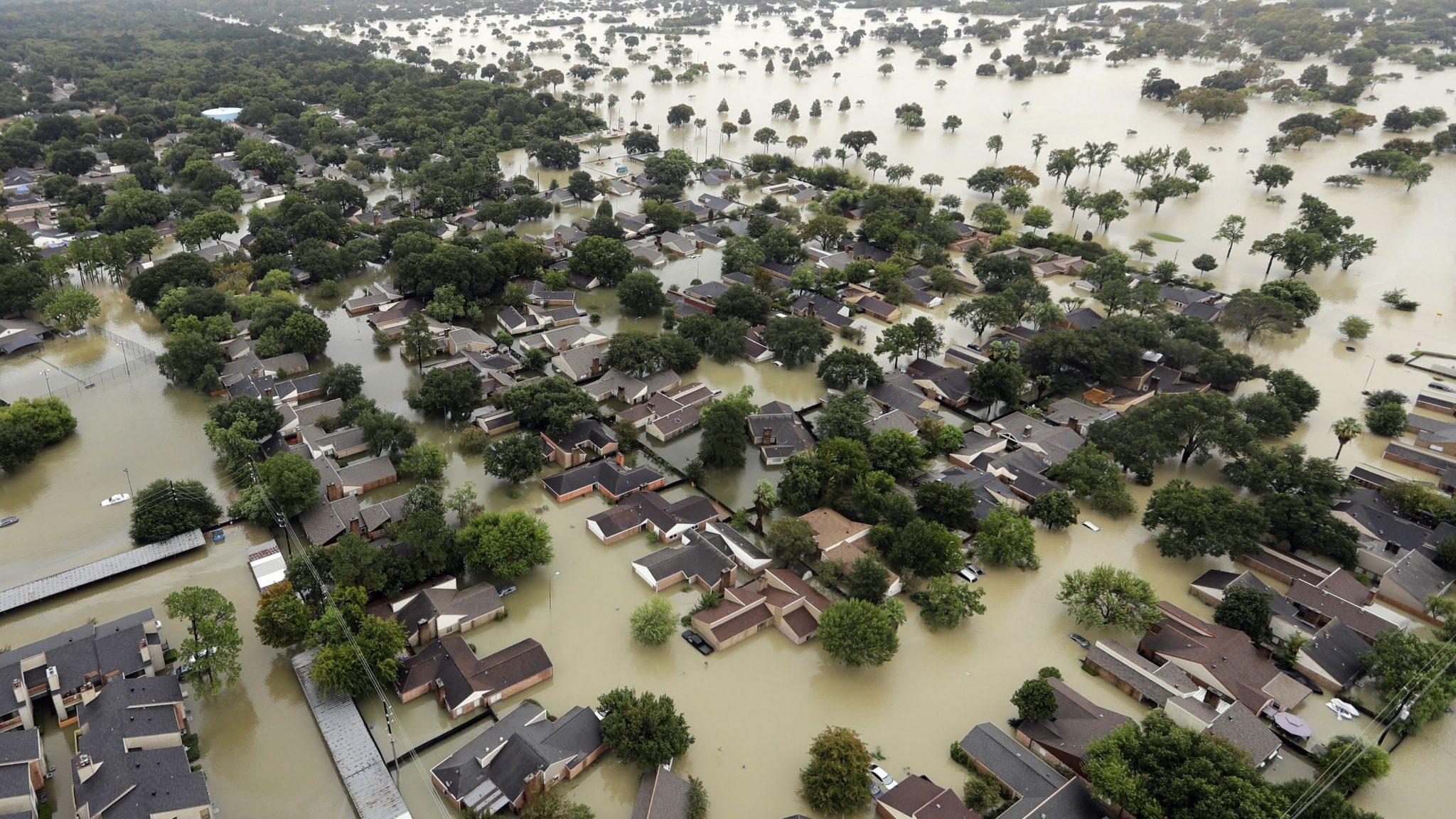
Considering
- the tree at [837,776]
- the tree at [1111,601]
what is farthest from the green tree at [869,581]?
the tree at [1111,601]

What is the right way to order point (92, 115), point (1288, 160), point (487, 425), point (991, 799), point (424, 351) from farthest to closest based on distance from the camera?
point (92, 115) < point (1288, 160) < point (424, 351) < point (487, 425) < point (991, 799)

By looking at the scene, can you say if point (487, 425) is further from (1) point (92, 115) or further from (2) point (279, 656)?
(1) point (92, 115)

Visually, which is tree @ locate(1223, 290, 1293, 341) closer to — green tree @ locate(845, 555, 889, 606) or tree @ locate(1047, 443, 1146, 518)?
tree @ locate(1047, 443, 1146, 518)

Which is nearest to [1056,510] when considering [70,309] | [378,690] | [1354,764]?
[1354,764]

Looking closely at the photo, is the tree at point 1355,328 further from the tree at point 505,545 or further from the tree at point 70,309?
the tree at point 70,309

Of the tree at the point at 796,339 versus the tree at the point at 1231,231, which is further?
the tree at the point at 1231,231

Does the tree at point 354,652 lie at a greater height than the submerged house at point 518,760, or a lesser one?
greater

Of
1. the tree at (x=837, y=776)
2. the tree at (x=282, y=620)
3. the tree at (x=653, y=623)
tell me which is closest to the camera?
the tree at (x=837, y=776)

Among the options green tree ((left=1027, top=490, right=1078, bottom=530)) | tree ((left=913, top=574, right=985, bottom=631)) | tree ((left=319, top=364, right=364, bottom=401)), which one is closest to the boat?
green tree ((left=1027, top=490, right=1078, bottom=530))

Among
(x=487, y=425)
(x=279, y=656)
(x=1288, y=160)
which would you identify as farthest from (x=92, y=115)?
(x=1288, y=160)
